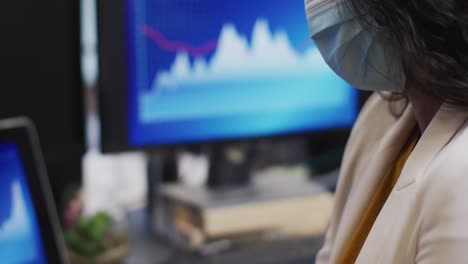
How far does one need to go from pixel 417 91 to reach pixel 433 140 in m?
0.06

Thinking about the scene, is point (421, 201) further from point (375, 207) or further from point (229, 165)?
point (229, 165)

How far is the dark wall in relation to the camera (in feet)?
3.55

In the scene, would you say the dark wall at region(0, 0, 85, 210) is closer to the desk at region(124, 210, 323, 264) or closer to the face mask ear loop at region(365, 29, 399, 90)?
the desk at region(124, 210, 323, 264)

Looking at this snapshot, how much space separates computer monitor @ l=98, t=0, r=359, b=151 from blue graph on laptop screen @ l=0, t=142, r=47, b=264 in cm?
21

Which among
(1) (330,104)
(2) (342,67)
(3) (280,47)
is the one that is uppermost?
(2) (342,67)

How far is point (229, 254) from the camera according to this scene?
1.17m

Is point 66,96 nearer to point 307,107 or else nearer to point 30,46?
point 30,46

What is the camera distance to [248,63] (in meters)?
1.17

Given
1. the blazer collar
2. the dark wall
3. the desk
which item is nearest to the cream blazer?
the blazer collar

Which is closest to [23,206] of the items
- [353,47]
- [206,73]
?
[206,73]

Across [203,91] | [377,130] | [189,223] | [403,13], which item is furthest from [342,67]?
[189,223]

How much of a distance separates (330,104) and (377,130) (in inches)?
15.0

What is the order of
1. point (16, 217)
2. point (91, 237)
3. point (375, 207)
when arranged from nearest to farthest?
1. point (375, 207)
2. point (16, 217)
3. point (91, 237)

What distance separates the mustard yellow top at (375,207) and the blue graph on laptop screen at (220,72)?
0.39 m
